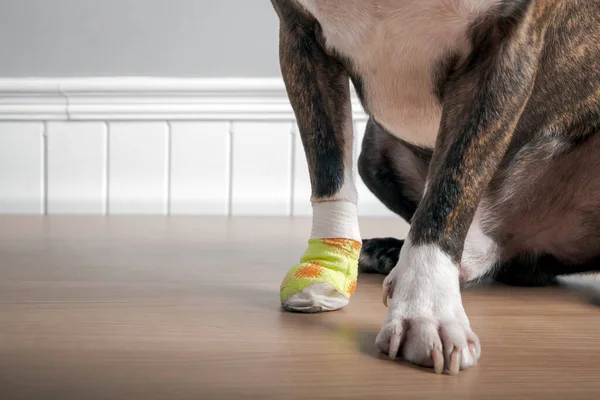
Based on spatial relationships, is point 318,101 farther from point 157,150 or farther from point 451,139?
point 157,150

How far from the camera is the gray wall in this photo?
2.46 metres

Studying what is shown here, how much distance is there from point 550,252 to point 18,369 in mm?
1003

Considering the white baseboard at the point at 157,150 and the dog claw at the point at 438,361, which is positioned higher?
the white baseboard at the point at 157,150

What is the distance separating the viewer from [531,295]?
1.40 meters

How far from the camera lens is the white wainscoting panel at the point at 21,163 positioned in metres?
2.52

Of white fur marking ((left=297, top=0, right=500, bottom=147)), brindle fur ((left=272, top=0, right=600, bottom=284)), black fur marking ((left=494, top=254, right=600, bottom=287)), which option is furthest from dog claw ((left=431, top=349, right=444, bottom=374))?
black fur marking ((left=494, top=254, right=600, bottom=287))

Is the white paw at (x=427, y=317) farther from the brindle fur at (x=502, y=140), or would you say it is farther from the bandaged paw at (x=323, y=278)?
the bandaged paw at (x=323, y=278)

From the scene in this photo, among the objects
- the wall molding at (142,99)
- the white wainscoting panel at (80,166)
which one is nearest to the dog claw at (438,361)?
the wall molding at (142,99)

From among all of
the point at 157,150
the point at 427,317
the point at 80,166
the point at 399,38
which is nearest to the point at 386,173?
the point at 399,38

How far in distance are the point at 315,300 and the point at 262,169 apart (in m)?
1.43

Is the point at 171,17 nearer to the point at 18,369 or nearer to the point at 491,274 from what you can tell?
the point at 491,274

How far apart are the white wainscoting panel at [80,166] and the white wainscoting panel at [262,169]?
0.42m

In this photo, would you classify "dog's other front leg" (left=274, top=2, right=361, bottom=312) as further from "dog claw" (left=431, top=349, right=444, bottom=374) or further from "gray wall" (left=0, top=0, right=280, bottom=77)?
"gray wall" (left=0, top=0, right=280, bottom=77)

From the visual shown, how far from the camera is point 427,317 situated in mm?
961
